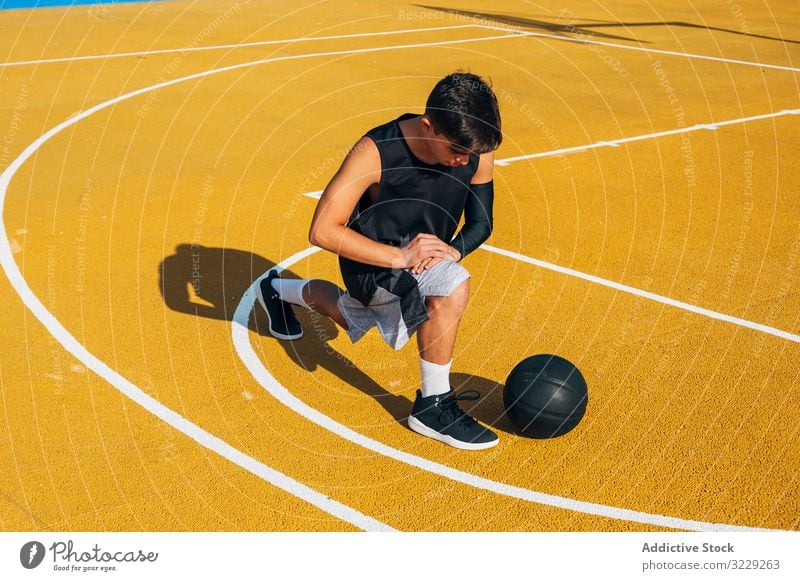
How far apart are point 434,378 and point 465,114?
1.55 meters

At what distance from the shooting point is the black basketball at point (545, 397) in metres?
5.14

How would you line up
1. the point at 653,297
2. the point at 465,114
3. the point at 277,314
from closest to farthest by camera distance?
the point at 465,114
the point at 277,314
the point at 653,297

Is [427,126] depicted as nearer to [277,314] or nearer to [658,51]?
[277,314]

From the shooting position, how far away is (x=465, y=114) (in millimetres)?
4605

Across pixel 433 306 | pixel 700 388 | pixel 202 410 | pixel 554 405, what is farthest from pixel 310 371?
pixel 700 388

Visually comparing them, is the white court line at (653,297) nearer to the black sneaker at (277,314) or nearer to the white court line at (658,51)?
the black sneaker at (277,314)

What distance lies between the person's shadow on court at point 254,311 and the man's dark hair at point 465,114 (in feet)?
5.80

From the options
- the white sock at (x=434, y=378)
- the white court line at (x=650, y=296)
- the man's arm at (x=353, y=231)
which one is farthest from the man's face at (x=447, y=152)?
the white court line at (x=650, y=296)

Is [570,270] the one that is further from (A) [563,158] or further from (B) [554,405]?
(A) [563,158]

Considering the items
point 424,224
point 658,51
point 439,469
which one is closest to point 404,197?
point 424,224

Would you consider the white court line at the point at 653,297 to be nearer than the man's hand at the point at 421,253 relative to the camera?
No

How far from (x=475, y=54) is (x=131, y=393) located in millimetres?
14354

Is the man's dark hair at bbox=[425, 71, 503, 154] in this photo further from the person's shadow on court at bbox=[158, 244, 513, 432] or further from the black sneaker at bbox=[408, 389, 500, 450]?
the person's shadow on court at bbox=[158, 244, 513, 432]

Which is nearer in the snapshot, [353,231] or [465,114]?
A: [465,114]
